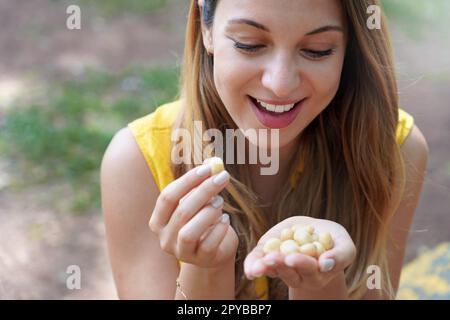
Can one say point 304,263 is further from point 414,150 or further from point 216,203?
point 414,150

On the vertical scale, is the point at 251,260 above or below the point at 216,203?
below

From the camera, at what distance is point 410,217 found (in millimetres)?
2523

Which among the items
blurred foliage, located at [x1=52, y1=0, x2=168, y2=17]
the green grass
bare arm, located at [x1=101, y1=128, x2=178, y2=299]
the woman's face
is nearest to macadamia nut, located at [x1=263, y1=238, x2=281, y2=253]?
the woman's face

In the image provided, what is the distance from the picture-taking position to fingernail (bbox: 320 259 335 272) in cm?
173

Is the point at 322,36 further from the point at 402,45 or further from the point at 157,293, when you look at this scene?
the point at 402,45

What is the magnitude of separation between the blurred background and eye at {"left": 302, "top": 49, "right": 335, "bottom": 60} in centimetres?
76

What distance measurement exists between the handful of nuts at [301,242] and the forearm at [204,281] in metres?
0.26

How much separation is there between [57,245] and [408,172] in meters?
1.62

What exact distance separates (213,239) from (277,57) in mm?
→ 451

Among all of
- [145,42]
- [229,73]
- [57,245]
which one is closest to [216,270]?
[229,73]

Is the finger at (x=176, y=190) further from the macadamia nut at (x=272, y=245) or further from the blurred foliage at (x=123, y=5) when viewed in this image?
the blurred foliage at (x=123, y=5)

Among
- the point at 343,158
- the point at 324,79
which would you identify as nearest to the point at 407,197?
the point at 343,158

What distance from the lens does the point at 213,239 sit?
182 cm

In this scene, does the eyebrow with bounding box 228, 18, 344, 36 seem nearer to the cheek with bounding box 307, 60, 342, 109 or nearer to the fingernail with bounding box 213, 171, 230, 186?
the cheek with bounding box 307, 60, 342, 109
